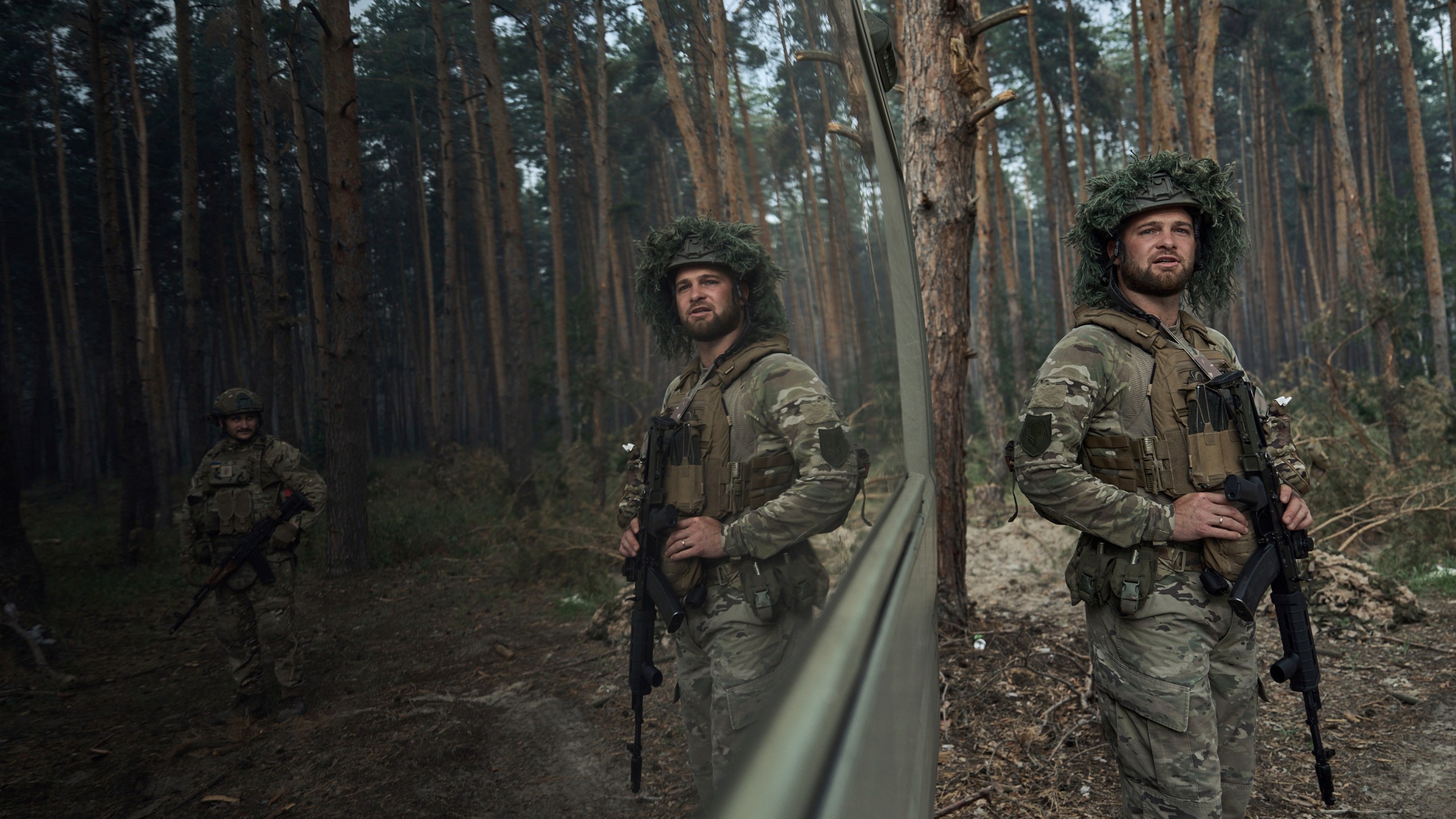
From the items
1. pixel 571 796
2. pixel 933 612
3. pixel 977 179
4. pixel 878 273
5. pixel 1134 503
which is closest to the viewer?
pixel 571 796

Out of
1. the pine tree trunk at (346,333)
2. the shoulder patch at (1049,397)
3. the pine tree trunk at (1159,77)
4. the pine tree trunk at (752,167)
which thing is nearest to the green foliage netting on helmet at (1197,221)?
the shoulder patch at (1049,397)

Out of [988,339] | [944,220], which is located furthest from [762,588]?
[988,339]

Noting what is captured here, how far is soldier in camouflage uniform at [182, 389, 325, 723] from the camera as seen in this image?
15.8 inches

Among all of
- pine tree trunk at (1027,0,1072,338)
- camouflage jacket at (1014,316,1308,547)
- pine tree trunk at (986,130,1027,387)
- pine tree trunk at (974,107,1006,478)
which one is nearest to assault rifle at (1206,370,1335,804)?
camouflage jacket at (1014,316,1308,547)

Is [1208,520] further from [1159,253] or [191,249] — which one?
[191,249]

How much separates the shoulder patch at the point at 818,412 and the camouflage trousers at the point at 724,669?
0.15 meters

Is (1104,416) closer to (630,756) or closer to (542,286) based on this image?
(542,286)

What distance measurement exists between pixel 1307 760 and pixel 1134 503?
254 cm

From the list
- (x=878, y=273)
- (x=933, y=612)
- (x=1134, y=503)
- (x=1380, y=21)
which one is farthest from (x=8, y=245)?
(x=1380, y=21)

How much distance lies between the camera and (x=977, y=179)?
13367 mm

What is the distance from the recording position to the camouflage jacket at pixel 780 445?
0.56 m

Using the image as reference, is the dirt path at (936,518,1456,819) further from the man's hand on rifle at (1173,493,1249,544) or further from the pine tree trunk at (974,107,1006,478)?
the pine tree trunk at (974,107,1006,478)

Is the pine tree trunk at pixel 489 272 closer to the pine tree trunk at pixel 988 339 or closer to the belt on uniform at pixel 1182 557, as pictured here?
the belt on uniform at pixel 1182 557

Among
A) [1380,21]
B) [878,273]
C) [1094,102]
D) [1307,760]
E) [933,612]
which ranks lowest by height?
[1307,760]
